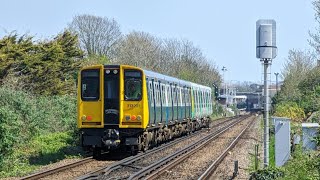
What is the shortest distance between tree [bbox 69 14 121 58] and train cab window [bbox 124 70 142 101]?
46127 millimetres

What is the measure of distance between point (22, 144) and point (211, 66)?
246ft

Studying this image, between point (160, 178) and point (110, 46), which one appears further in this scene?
point (110, 46)

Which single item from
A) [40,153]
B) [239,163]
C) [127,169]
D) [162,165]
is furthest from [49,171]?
[239,163]

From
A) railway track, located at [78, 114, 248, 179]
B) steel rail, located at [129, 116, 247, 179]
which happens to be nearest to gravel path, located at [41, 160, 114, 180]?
railway track, located at [78, 114, 248, 179]

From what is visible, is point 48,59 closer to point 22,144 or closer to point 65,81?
point 65,81

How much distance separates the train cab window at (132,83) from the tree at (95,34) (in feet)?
151

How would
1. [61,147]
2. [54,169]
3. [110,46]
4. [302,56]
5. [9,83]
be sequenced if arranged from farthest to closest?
[110,46]
[302,56]
[9,83]
[61,147]
[54,169]

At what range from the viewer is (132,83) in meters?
20.0

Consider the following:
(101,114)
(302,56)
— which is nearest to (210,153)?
(101,114)

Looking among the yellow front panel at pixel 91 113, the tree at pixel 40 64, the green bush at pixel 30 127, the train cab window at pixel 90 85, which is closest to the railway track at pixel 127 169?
the yellow front panel at pixel 91 113

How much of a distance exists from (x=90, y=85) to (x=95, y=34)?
4832 centimetres

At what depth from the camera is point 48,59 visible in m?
39.4

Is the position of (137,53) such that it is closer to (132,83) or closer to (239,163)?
(132,83)

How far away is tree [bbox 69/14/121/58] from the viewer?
2623 inches
